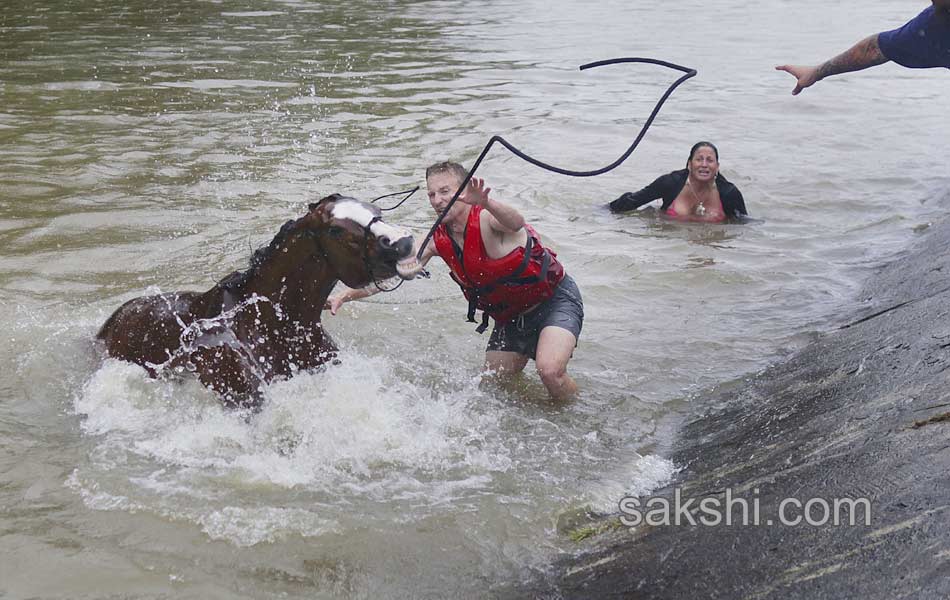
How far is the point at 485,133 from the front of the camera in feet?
45.8

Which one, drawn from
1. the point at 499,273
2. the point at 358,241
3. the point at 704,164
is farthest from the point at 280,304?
the point at 704,164

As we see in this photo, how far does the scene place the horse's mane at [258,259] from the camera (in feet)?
17.1

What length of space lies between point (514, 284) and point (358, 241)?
63.9 inches

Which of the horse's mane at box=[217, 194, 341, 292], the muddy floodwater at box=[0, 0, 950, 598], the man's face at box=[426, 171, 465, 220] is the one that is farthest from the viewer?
the man's face at box=[426, 171, 465, 220]

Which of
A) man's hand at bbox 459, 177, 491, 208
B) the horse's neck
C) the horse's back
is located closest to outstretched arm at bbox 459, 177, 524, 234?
man's hand at bbox 459, 177, 491, 208

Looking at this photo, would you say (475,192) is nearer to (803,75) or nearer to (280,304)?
(280,304)

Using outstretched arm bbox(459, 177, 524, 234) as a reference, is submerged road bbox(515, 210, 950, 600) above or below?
below

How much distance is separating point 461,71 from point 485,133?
4970mm

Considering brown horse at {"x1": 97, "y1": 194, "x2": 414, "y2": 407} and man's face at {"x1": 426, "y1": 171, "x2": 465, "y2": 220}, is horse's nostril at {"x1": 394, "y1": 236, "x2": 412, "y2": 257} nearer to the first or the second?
brown horse at {"x1": 97, "y1": 194, "x2": 414, "y2": 407}

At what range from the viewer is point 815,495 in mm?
4121

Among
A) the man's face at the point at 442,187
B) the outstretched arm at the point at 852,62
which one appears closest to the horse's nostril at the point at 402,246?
the man's face at the point at 442,187

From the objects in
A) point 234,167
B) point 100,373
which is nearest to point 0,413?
point 100,373

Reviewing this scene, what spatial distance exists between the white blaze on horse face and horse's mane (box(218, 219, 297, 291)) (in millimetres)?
300

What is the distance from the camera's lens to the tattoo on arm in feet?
20.2
